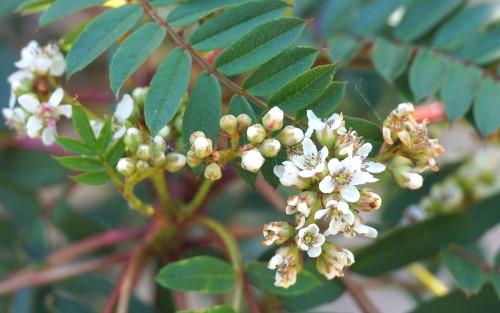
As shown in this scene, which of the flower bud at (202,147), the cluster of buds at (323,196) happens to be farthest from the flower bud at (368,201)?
the flower bud at (202,147)

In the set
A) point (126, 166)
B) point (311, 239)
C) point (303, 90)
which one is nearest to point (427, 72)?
point (303, 90)

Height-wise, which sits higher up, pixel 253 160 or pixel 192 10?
pixel 192 10

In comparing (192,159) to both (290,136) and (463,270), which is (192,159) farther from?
(463,270)

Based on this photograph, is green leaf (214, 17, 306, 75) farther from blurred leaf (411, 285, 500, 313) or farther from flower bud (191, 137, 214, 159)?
blurred leaf (411, 285, 500, 313)

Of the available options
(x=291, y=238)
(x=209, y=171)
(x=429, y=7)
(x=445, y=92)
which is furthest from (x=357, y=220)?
(x=429, y=7)

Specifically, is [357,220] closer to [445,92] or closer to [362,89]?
[362,89]

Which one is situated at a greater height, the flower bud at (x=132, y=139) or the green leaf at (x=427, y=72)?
the flower bud at (x=132, y=139)

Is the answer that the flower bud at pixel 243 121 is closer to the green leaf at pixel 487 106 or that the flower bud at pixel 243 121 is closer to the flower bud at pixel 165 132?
the flower bud at pixel 165 132
